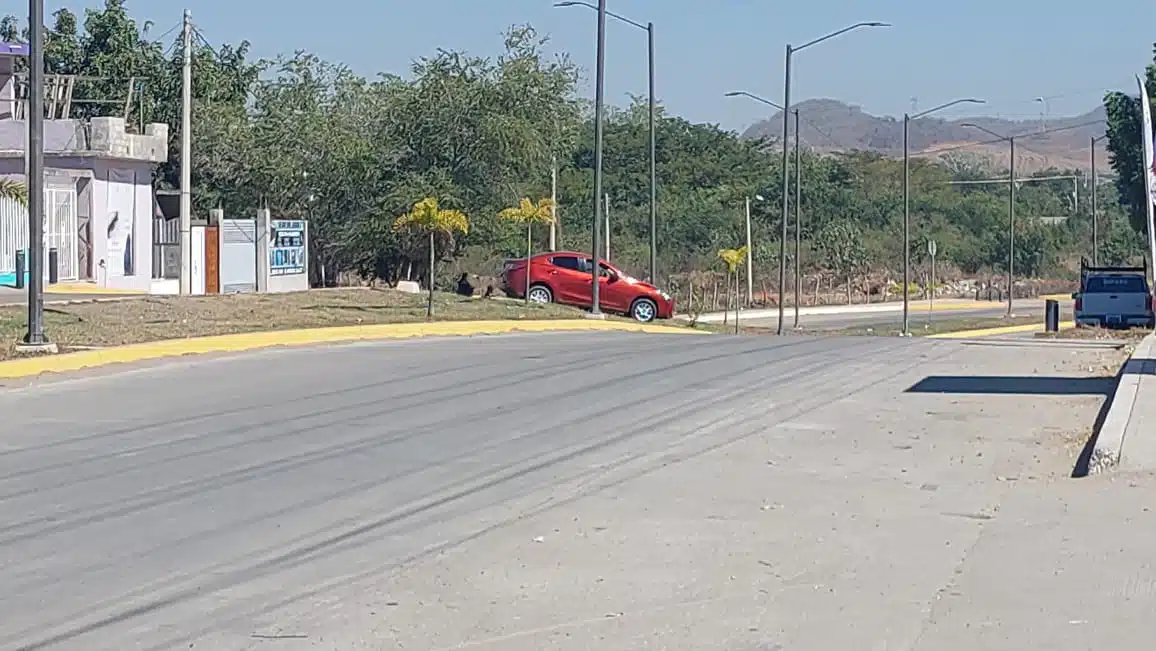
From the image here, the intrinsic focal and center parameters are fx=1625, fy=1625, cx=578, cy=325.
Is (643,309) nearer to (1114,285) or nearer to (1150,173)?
(1114,285)

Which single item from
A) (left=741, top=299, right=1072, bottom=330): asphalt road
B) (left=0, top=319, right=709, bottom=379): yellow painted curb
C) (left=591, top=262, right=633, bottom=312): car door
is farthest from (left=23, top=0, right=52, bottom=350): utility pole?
(left=741, top=299, right=1072, bottom=330): asphalt road

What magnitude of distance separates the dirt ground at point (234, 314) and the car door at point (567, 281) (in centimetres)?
158

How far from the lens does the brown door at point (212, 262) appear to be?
41.9 metres

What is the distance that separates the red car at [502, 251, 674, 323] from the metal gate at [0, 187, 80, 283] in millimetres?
11535

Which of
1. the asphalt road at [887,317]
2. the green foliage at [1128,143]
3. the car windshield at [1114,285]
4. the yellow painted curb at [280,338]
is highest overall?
the green foliage at [1128,143]

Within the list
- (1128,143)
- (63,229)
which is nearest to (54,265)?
(63,229)

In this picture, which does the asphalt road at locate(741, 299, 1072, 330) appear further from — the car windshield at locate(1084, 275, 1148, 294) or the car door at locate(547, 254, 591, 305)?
the car door at locate(547, 254, 591, 305)

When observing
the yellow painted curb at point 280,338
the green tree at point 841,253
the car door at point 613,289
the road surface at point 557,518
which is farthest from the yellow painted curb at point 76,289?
the green tree at point 841,253

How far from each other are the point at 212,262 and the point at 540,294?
877 cm

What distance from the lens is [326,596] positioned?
8.58 m

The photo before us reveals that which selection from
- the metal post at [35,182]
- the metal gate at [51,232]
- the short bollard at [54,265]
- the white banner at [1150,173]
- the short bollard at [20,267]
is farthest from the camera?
the short bollard at [54,265]

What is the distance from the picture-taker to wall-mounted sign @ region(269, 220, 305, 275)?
4422 centimetres

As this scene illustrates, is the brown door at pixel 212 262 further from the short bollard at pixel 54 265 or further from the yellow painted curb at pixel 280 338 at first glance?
the yellow painted curb at pixel 280 338

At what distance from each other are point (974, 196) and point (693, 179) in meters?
31.4
